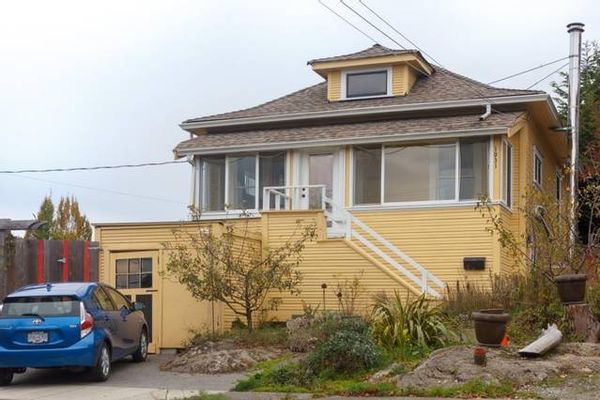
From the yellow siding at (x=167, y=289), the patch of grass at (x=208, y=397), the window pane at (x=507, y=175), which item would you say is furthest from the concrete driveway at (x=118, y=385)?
the window pane at (x=507, y=175)

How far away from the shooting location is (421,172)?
1972cm

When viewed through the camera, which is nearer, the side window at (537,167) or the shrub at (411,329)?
the shrub at (411,329)

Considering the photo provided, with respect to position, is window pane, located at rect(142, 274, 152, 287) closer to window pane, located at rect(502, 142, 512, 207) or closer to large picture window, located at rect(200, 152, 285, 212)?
large picture window, located at rect(200, 152, 285, 212)

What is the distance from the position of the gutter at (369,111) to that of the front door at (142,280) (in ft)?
22.6

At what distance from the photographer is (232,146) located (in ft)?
Answer: 68.6

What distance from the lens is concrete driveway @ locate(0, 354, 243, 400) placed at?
444 inches

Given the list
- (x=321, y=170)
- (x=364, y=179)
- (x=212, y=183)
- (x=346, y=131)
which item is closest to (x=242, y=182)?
(x=212, y=183)

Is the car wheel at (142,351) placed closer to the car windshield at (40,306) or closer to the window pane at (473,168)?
the car windshield at (40,306)

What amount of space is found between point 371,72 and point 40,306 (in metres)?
12.9

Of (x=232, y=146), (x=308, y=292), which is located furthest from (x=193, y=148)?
(x=308, y=292)

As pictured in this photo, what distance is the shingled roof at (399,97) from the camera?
20.5 metres

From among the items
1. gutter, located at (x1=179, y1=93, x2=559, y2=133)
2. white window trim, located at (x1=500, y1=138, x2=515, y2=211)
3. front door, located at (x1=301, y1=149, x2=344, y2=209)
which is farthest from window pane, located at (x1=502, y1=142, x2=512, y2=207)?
front door, located at (x1=301, y1=149, x2=344, y2=209)

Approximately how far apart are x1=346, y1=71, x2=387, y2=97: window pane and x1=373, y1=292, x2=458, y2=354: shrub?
10034 mm

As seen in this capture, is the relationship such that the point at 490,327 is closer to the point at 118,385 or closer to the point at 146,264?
the point at 118,385
